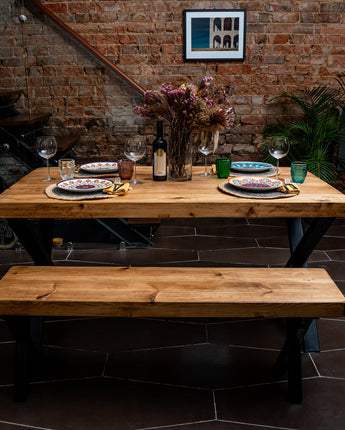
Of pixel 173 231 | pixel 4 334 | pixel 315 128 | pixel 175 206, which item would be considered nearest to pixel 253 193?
pixel 175 206

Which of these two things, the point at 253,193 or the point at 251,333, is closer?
the point at 253,193

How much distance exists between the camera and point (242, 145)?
460 centimetres

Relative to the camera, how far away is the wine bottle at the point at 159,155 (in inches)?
86.8

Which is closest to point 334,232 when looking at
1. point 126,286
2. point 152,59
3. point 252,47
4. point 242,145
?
point 242,145

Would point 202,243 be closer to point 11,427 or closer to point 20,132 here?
point 20,132

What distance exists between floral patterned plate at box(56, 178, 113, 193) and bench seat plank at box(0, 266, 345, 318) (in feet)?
1.23

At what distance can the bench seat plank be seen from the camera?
1711mm

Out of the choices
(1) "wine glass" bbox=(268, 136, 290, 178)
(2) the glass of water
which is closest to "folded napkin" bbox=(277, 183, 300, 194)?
(1) "wine glass" bbox=(268, 136, 290, 178)

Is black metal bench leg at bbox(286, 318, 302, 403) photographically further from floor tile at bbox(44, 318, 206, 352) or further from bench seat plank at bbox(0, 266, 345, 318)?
floor tile at bbox(44, 318, 206, 352)

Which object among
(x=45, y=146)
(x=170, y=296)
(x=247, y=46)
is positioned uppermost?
(x=247, y=46)

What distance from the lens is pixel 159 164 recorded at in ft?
7.65

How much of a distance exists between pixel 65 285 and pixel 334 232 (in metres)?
2.79

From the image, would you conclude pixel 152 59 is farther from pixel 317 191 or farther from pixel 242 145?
pixel 317 191

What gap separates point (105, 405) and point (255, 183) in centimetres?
119
